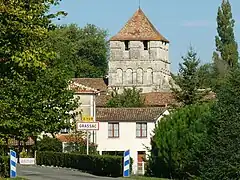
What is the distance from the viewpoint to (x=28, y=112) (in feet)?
87.7

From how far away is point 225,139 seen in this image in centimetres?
2262

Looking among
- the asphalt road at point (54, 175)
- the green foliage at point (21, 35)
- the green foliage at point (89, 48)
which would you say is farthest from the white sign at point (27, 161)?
the green foliage at point (89, 48)

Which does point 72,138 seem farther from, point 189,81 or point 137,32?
point 137,32

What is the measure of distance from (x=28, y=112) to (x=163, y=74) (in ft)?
315

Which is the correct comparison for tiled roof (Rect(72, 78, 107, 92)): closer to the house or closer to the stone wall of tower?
the stone wall of tower

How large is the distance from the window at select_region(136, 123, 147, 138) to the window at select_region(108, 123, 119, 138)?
1.87 meters

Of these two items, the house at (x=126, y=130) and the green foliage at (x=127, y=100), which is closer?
the house at (x=126, y=130)

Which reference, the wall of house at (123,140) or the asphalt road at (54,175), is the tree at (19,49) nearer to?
the asphalt road at (54,175)

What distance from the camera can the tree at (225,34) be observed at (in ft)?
369

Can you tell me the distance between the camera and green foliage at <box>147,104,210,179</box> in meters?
29.5

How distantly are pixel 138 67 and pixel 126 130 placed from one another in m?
50.3

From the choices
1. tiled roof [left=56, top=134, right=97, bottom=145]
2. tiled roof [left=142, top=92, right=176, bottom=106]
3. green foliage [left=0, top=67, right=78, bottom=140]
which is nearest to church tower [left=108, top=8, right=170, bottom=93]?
tiled roof [left=142, top=92, right=176, bottom=106]

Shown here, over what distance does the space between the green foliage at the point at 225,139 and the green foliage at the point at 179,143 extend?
3.67 meters


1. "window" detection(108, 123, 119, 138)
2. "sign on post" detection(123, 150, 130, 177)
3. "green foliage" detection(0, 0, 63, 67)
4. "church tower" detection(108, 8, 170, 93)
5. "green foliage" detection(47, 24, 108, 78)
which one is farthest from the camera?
"green foliage" detection(47, 24, 108, 78)
